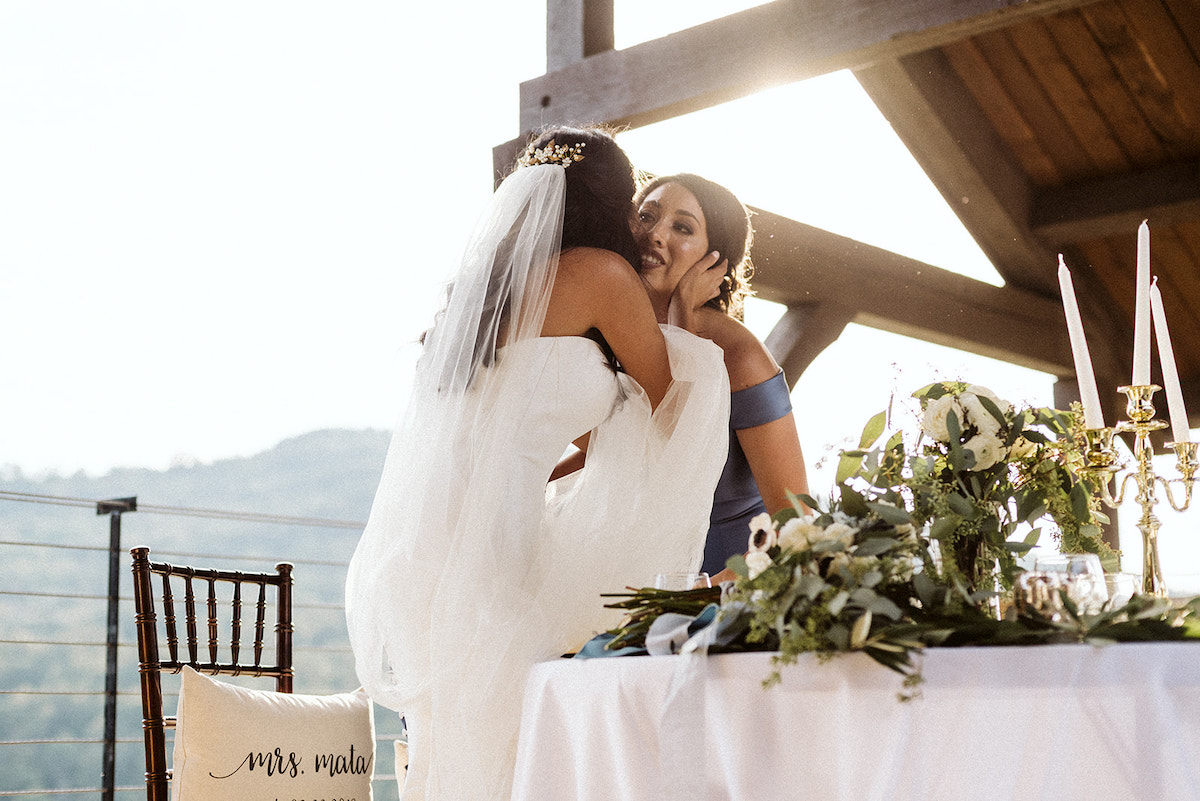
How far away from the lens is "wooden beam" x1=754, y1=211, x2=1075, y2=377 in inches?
162

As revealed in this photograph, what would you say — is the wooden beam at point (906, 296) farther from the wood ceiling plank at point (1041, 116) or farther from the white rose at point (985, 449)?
the white rose at point (985, 449)

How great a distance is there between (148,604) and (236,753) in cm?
31

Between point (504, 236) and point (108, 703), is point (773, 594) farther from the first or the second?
point (108, 703)

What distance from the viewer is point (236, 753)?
201 centimetres

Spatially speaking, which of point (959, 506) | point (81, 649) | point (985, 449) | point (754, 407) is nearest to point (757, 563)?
point (959, 506)

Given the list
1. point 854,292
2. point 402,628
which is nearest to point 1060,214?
point 854,292

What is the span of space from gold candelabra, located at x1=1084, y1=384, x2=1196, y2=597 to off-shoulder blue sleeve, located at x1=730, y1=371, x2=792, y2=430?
86cm

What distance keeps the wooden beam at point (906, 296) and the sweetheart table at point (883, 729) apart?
3.06 metres

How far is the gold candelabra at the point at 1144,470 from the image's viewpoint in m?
1.47

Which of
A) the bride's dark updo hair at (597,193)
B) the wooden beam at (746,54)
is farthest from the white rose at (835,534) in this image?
the wooden beam at (746,54)

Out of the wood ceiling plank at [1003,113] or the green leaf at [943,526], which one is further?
the wood ceiling plank at [1003,113]

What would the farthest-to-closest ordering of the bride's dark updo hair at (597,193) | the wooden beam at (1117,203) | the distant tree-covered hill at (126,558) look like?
the distant tree-covered hill at (126,558), the wooden beam at (1117,203), the bride's dark updo hair at (597,193)

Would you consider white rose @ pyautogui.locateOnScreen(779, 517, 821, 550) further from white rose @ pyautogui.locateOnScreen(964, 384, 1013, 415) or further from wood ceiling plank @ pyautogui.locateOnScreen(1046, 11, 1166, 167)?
wood ceiling plank @ pyautogui.locateOnScreen(1046, 11, 1166, 167)

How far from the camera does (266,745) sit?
6.72ft
